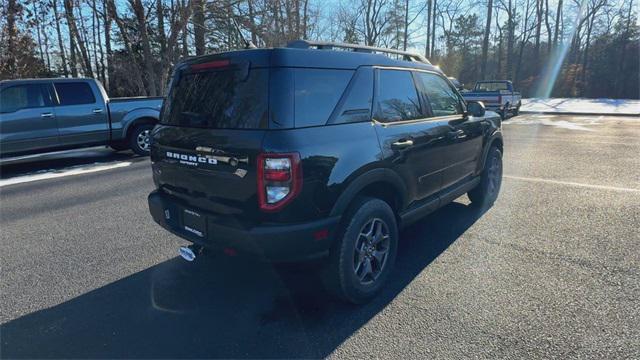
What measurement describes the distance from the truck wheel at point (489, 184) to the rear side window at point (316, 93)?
9.80 feet

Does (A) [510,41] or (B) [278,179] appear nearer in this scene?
(B) [278,179]

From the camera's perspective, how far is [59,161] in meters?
9.17

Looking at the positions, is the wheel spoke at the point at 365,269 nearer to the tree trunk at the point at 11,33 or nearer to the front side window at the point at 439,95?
the front side window at the point at 439,95

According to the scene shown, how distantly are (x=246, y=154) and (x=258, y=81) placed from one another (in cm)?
51

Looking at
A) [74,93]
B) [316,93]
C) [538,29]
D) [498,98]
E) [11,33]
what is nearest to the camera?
[316,93]

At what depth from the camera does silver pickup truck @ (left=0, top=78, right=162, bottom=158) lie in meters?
7.76

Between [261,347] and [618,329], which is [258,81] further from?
[618,329]

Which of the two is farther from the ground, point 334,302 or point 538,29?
point 538,29

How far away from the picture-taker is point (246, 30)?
17.7 m

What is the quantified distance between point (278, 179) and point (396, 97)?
1.50 meters

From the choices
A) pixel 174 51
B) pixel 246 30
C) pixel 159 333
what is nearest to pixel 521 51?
pixel 246 30

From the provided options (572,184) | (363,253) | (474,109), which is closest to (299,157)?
(363,253)

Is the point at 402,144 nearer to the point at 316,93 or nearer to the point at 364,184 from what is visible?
the point at 364,184

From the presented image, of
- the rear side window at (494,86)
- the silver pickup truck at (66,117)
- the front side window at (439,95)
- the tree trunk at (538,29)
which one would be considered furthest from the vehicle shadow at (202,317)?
the tree trunk at (538,29)
